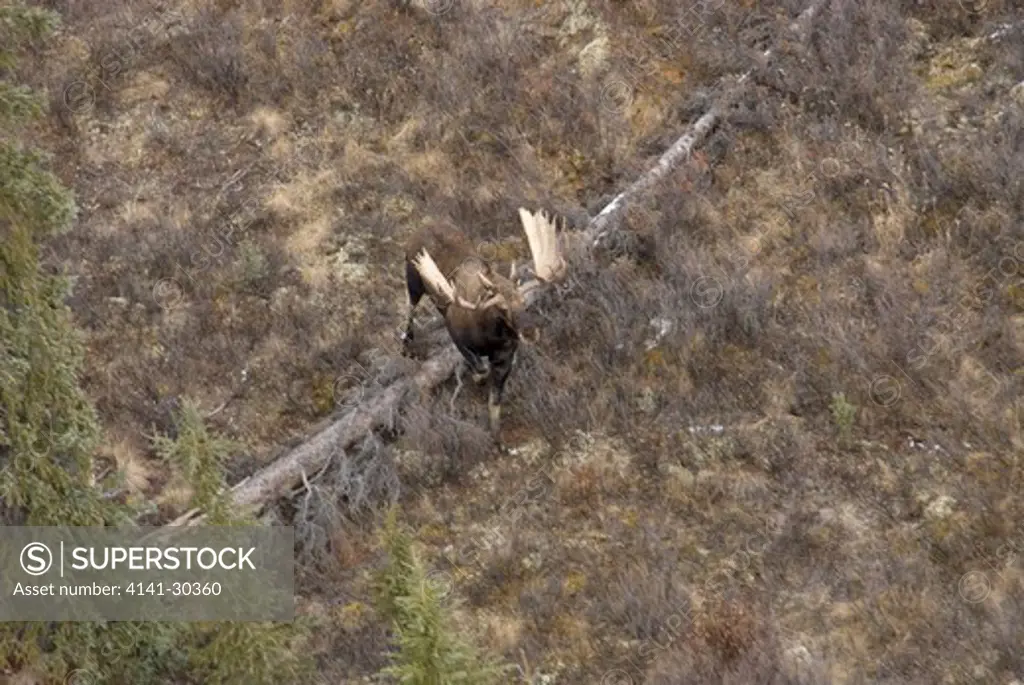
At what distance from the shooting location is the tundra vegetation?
8.23 metres

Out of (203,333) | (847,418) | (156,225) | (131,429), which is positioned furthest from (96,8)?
(847,418)

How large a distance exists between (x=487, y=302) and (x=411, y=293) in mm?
1688

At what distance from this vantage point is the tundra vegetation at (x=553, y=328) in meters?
8.23

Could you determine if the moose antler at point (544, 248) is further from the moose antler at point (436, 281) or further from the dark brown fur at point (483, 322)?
the moose antler at point (436, 281)

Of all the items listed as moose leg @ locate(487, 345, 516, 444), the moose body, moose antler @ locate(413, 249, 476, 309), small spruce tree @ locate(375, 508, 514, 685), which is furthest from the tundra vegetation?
moose antler @ locate(413, 249, 476, 309)

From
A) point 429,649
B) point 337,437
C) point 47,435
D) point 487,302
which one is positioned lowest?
point 337,437

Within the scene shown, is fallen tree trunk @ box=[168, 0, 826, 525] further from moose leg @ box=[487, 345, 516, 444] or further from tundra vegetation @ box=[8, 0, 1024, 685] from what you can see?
moose leg @ box=[487, 345, 516, 444]

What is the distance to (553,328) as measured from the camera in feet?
40.5

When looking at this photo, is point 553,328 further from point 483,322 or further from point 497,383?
point 483,322

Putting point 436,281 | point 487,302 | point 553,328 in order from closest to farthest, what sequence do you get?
point 487,302
point 436,281
point 553,328

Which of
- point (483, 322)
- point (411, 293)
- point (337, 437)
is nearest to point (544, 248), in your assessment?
point (483, 322)

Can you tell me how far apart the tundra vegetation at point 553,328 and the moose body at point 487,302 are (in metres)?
0.44

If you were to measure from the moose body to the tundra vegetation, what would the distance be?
1.44 feet

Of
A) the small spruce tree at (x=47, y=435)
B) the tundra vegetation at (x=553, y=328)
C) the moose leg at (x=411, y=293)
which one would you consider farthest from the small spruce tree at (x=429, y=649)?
the moose leg at (x=411, y=293)
